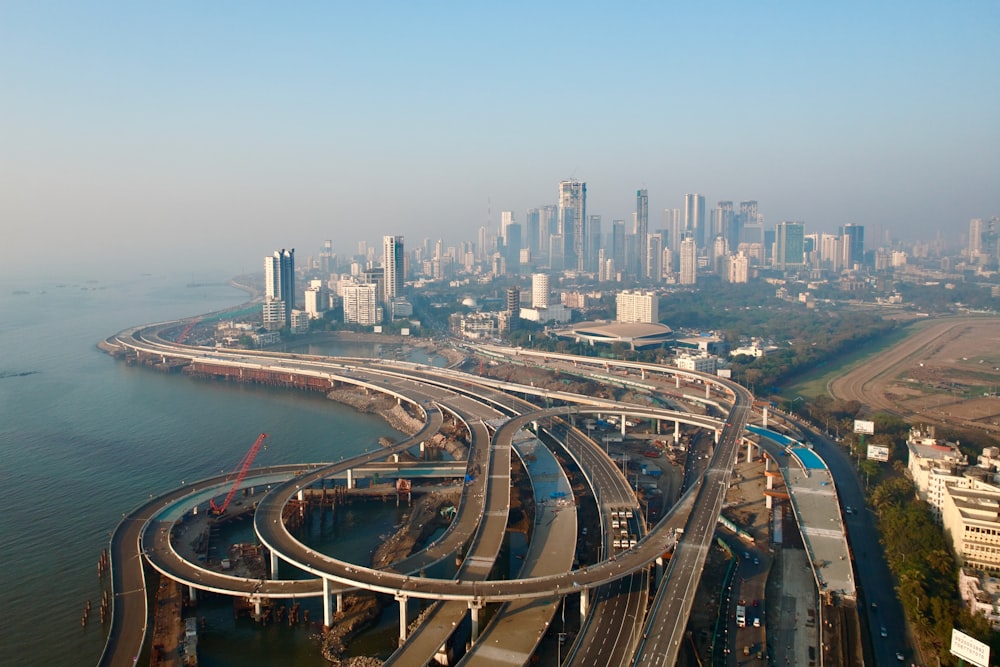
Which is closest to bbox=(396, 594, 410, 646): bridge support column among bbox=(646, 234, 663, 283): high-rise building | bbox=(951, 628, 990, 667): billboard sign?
bbox=(951, 628, 990, 667): billboard sign

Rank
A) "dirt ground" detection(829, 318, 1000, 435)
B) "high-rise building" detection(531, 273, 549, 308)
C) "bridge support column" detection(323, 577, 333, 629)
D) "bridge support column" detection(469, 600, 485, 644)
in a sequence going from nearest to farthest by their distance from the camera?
"bridge support column" detection(469, 600, 485, 644)
"bridge support column" detection(323, 577, 333, 629)
"dirt ground" detection(829, 318, 1000, 435)
"high-rise building" detection(531, 273, 549, 308)

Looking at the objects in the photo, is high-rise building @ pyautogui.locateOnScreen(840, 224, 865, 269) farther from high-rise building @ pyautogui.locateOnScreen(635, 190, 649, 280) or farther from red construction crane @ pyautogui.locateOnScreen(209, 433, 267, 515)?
red construction crane @ pyautogui.locateOnScreen(209, 433, 267, 515)

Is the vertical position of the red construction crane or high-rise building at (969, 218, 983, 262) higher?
high-rise building at (969, 218, 983, 262)

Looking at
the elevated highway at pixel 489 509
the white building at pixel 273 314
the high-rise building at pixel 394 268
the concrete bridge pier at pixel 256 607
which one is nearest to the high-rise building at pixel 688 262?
the high-rise building at pixel 394 268

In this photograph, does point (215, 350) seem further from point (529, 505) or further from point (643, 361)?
point (529, 505)

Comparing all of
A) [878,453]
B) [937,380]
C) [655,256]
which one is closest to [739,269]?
[655,256]

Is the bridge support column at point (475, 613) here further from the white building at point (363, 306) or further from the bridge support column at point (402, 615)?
the white building at point (363, 306)
